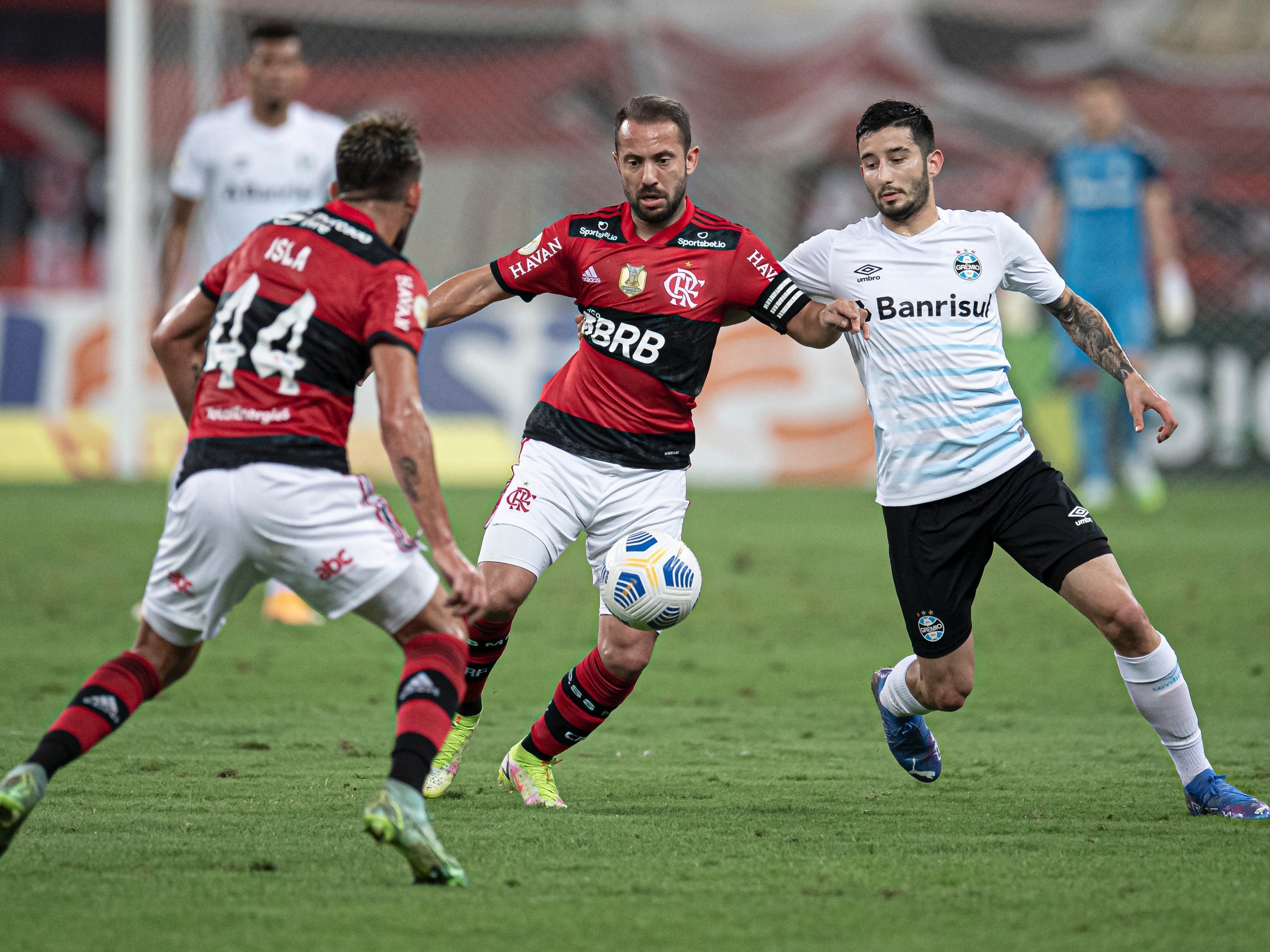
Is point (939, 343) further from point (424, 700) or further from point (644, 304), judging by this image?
point (424, 700)

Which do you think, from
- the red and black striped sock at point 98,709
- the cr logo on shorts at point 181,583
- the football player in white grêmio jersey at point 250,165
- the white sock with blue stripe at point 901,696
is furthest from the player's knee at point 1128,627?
the football player in white grêmio jersey at point 250,165

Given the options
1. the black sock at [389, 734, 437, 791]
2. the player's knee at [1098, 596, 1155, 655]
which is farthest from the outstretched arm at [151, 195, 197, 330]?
the player's knee at [1098, 596, 1155, 655]

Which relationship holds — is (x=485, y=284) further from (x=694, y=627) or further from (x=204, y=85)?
(x=204, y=85)

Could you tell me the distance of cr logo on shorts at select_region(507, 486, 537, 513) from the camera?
5465mm

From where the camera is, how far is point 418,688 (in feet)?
13.6

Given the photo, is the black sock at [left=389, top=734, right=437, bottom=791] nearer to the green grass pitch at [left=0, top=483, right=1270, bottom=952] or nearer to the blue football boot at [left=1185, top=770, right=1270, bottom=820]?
the green grass pitch at [left=0, top=483, right=1270, bottom=952]

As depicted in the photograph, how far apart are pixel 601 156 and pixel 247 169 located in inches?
483

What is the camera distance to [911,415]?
5.32m

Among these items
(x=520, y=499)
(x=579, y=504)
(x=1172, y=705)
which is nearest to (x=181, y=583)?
(x=520, y=499)

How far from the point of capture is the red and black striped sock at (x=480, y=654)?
18.2 ft

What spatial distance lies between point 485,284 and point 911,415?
1.52 m

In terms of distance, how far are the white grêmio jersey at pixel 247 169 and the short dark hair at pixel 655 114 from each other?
339cm

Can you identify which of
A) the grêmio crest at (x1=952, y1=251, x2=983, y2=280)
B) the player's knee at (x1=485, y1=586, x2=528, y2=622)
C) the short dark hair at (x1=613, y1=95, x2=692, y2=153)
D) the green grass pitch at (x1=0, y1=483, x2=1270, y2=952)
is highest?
the short dark hair at (x1=613, y1=95, x2=692, y2=153)

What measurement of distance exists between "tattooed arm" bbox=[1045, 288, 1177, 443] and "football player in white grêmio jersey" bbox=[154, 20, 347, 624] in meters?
4.25
